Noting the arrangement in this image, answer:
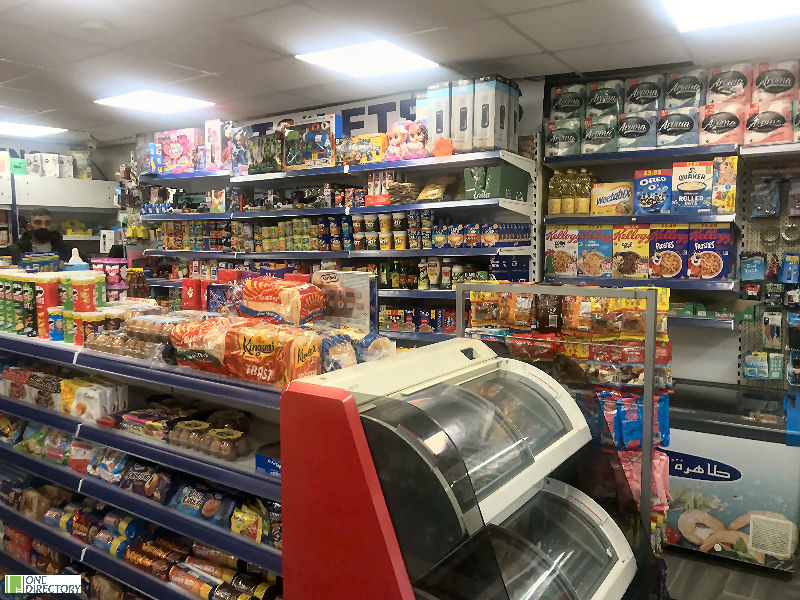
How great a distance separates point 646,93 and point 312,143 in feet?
8.55

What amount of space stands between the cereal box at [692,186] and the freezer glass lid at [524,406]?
2630mm

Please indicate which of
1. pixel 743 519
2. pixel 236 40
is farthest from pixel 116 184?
pixel 743 519

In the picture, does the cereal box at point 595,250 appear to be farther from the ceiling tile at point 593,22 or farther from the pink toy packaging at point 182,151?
the pink toy packaging at point 182,151

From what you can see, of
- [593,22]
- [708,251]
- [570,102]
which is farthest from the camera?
[570,102]

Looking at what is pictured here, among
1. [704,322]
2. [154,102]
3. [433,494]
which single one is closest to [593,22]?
[704,322]

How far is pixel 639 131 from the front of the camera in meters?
4.15

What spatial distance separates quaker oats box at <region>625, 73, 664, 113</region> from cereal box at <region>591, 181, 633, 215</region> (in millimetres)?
512

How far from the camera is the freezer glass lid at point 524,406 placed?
165 centimetres

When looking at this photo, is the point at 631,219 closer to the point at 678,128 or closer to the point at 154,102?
the point at 678,128

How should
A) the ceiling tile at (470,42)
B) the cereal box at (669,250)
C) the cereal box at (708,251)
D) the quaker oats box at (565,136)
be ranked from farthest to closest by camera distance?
the quaker oats box at (565,136)
the cereal box at (669,250)
the cereal box at (708,251)
the ceiling tile at (470,42)

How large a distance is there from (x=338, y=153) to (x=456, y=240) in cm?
131

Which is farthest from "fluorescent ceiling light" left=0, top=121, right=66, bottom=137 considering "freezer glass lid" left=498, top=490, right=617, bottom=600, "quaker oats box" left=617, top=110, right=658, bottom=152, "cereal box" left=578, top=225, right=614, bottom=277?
"freezer glass lid" left=498, top=490, right=617, bottom=600

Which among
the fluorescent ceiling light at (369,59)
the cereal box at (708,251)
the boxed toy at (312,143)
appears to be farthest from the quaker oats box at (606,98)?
the boxed toy at (312,143)

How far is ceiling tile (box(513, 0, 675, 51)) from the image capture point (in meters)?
3.16
